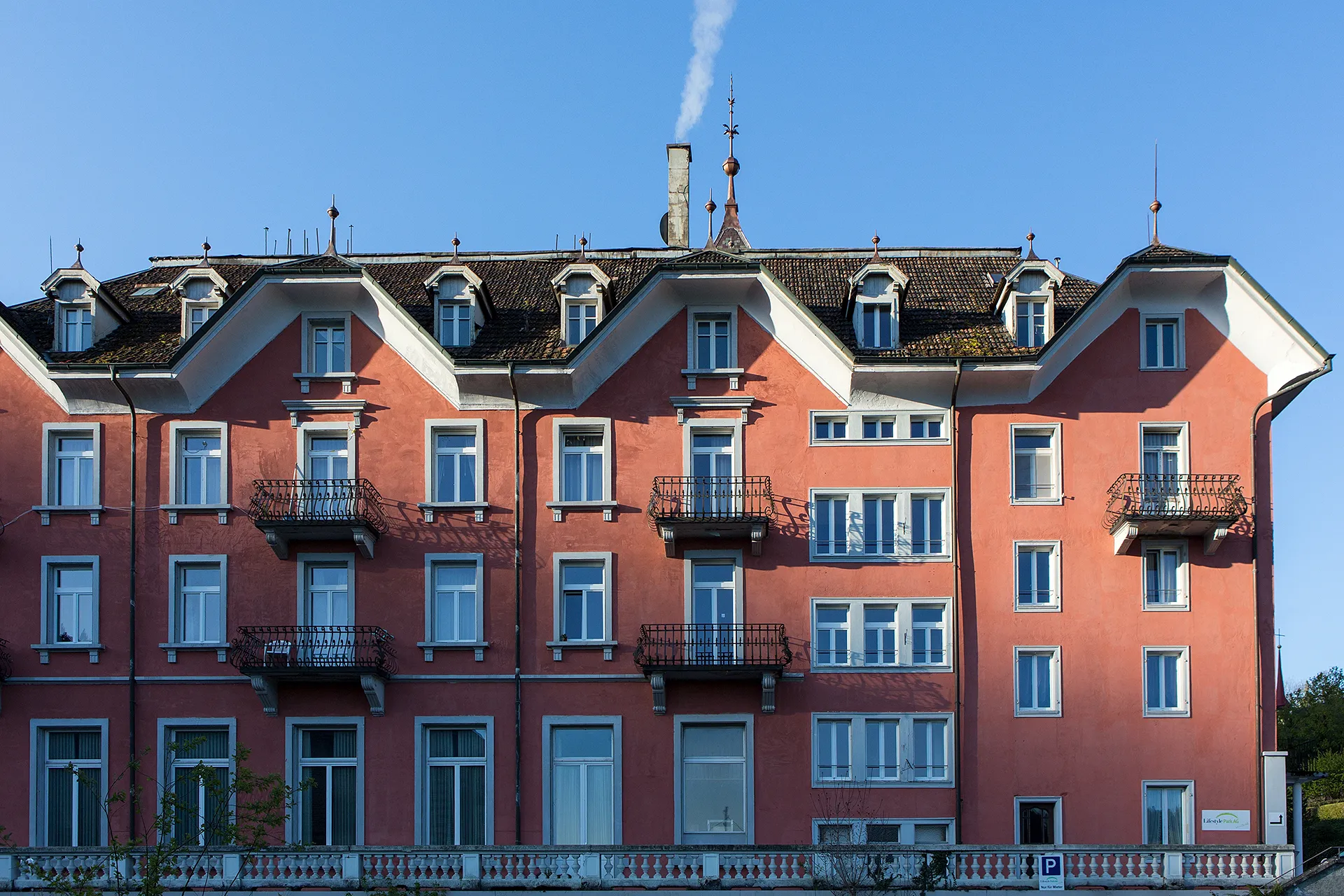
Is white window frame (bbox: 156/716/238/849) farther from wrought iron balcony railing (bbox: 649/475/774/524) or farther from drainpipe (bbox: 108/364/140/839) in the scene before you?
wrought iron balcony railing (bbox: 649/475/774/524)

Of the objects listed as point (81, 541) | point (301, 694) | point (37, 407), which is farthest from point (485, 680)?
point (37, 407)

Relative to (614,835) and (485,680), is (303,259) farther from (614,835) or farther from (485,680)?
(614,835)

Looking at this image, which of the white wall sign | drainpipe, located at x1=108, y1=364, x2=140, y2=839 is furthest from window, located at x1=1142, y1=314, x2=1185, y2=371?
drainpipe, located at x1=108, y1=364, x2=140, y2=839

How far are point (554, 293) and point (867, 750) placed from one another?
13.0 m

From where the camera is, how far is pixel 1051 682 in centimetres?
3394

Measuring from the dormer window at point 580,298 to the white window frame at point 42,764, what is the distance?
13.4 m

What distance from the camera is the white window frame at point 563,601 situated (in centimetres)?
3419

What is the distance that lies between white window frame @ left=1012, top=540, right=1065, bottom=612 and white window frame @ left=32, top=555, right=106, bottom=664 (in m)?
20.0

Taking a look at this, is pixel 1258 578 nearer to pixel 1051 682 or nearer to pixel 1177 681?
pixel 1177 681

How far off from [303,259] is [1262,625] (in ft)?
75.4

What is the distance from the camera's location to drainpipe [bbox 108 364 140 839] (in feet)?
109

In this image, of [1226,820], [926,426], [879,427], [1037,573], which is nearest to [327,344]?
[879,427]

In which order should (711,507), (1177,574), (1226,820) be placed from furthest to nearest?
(711,507), (1177,574), (1226,820)

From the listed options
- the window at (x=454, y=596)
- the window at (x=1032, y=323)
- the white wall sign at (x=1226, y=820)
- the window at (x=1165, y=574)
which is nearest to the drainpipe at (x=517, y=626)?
the window at (x=454, y=596)
